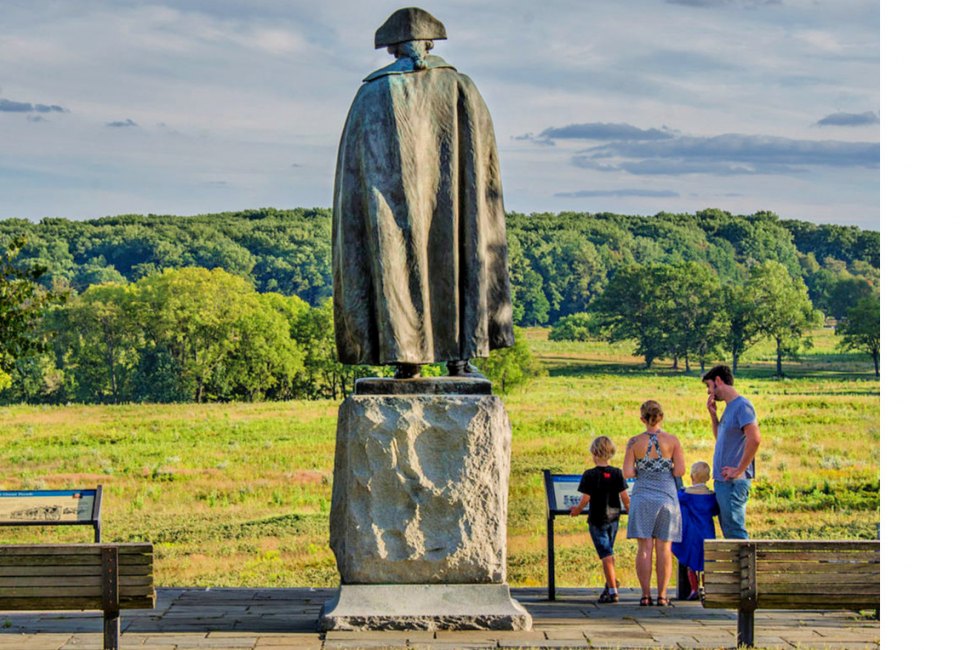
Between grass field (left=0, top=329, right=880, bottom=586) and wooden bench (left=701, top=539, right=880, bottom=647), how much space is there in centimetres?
1247

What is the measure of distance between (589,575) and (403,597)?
12262 millimetres

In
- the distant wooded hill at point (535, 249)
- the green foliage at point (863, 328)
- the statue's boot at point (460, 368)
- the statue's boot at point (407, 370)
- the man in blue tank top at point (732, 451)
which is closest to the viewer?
the statue's boot at point (407, 370)

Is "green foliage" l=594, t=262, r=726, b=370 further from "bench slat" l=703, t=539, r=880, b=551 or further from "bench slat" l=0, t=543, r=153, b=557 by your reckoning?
"bench slat" l=0, t=543, r=153, b=557

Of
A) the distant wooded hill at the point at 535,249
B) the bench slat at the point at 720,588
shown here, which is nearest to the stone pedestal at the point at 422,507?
the bench slat at the point at 720,588

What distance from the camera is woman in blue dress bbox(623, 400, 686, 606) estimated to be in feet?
31.7

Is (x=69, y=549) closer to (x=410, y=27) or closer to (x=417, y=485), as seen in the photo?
(x=417, y=485)

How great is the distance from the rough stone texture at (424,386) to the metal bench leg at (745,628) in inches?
80.3

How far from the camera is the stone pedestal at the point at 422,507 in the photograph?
8.37 metres

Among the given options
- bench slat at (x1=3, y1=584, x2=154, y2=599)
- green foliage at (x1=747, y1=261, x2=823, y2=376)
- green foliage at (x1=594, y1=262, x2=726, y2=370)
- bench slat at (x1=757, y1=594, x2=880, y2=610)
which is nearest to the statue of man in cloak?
bench slat at (x1=3, y1=584, x2=154, y2=599)

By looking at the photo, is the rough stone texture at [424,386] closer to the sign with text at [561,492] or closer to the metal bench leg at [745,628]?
the metal bench leg at [745,628]

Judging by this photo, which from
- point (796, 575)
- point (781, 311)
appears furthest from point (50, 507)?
point (781, 311)

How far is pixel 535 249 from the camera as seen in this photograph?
63.0 meters

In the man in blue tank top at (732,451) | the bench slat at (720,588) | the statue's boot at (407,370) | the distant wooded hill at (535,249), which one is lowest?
the bench slat at (720,588)
